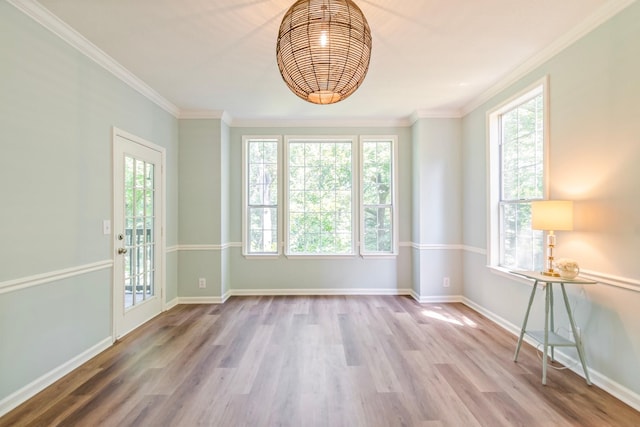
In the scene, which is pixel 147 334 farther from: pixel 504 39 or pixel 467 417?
pixel 504 39

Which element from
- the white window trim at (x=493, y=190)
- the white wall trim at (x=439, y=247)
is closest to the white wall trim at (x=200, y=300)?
the white wall trim at (x=439, y=247)

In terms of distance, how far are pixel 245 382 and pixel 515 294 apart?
9.23 ft

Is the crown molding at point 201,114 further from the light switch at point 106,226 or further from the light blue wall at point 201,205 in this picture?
the light switch at point 106,226

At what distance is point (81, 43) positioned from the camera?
8.13 feet

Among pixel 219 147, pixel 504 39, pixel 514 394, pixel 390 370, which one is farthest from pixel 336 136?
pixel 514 394

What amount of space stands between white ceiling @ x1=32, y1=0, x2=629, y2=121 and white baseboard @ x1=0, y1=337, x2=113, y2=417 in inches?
105

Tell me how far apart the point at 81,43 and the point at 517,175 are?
4.34 m

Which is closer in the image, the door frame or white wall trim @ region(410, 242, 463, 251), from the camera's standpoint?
the door frame

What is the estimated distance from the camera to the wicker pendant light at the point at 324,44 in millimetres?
1486

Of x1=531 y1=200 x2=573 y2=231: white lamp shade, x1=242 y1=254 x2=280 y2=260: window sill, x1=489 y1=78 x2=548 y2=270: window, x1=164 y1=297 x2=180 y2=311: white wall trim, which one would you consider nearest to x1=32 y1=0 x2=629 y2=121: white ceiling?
x1=489 y1=78 x2=548 y2=270: window

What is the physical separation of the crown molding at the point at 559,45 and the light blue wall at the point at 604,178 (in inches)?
1.8

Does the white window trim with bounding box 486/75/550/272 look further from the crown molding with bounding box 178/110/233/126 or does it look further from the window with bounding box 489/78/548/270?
the crown molding with bounding box 178/110/233/126

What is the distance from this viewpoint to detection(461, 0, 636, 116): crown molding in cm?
206

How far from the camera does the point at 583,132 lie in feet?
7.61
